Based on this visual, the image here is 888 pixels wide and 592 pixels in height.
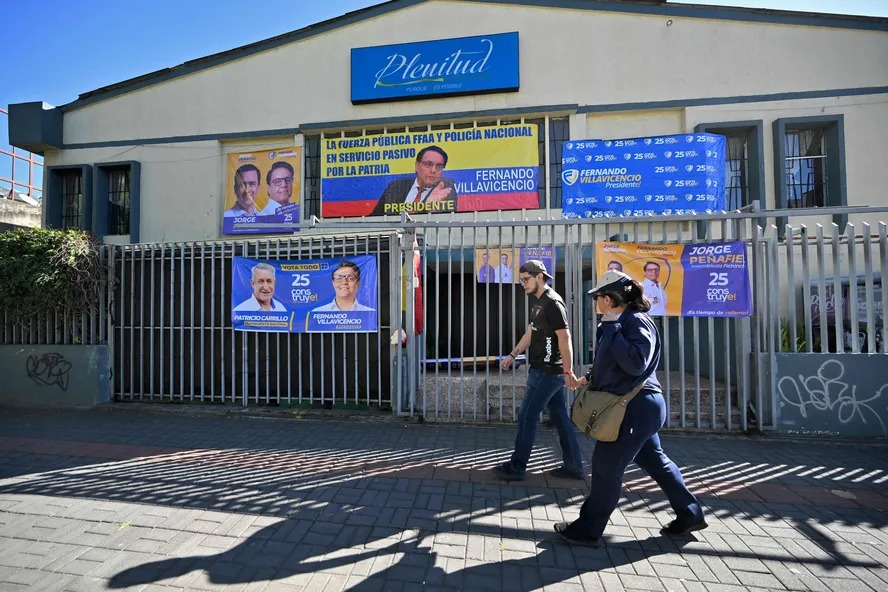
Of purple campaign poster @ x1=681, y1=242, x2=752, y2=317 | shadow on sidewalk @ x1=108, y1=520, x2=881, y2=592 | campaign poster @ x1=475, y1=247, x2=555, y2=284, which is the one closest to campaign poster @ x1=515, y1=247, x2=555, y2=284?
campaign poster @ x1=475, y1=247, x2=555, y2=284

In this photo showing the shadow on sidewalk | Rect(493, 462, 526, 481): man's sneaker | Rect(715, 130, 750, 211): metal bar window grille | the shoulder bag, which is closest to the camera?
the shadow on sidewalk

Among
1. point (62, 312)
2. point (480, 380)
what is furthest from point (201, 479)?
point (62, 312)

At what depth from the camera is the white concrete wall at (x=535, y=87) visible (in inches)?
343

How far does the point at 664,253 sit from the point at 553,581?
4221 mm

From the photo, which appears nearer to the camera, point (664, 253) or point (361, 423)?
point (664, 253)

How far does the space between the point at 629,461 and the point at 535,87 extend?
336 inches

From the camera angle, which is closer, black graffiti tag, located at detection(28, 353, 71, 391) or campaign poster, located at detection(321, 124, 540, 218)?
black graffiti tag, located at detection(28, 353, 71, 391)

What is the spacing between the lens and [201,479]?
4.08 meters

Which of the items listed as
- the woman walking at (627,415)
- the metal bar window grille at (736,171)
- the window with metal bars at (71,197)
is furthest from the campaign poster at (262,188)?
the metal bar window grille at (736,171)

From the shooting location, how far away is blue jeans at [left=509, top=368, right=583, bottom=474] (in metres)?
3.91

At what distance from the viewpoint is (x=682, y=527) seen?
3033mm

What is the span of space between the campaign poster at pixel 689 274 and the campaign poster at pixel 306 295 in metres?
3.12

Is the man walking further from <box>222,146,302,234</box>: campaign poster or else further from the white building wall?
<box>222,146,302,234</box>: campaign poster

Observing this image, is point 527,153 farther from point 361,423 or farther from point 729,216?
point 361,423
